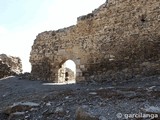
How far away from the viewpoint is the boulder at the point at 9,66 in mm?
13688

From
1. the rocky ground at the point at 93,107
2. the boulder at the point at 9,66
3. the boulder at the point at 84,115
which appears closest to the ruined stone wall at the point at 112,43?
the rocky ground at the point at 93,107

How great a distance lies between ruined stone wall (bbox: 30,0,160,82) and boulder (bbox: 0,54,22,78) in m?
3.06

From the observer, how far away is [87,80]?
31.7 ft

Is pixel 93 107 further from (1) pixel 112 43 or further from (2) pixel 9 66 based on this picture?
(2) pixel 9 66

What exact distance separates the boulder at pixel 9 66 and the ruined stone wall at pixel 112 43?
3058mm

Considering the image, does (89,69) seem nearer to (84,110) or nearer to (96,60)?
(96,60)

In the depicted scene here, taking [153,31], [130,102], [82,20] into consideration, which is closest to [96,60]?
Result: [82,20]

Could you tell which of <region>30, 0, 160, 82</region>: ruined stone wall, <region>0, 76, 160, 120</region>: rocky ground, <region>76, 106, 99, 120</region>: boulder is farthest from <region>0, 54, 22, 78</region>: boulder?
<region>76, 106, 99, 120</region>: boulder

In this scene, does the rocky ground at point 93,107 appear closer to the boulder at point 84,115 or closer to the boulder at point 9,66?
the boulder at point 84,115

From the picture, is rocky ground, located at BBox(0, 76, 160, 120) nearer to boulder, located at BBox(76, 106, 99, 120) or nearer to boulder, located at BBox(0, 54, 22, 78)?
boulder, located at BBox(76, 106, 99, 120)

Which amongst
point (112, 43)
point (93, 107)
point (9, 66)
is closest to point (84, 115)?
point (93, 107)

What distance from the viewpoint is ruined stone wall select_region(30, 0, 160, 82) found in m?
7.98

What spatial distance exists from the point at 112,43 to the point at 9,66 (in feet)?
22.7

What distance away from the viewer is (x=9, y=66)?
45.8ft
